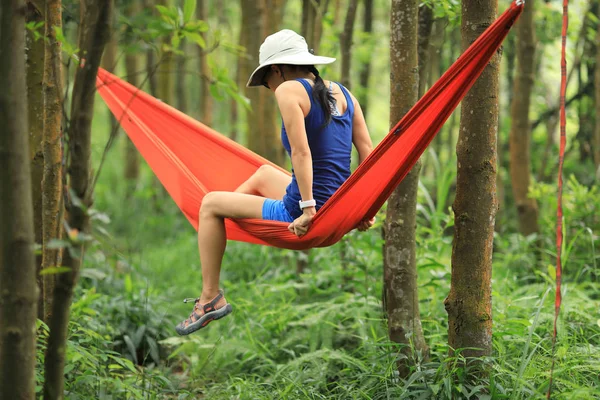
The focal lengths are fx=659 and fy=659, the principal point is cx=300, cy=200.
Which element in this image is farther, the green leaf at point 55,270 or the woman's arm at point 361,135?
the woman's arm at point 361,135

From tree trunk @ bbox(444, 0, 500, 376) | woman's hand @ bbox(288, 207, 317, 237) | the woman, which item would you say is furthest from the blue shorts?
tree trunk @ bbox(444, 0, 500, 376)

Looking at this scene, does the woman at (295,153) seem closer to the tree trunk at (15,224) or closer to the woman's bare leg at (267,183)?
the woman's bare leg at (267,183)

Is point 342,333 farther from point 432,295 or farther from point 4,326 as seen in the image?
point 4,326

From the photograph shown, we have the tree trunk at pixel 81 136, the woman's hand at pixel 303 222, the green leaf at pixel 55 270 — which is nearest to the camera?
the green leaf at pixel 55 270

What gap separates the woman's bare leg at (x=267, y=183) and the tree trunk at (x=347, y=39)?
1.33m

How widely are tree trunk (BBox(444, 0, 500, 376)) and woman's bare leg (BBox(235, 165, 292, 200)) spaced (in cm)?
85

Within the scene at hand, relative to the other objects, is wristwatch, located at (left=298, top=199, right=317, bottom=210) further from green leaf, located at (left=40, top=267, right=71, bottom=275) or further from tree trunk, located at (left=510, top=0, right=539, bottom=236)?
tree trunk, located at (left=510, top=0, right=539, bottom=236)

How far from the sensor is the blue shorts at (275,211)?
8.69 feet

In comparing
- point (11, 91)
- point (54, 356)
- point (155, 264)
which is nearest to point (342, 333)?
point (54, 356)

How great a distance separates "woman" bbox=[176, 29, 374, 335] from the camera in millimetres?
2500

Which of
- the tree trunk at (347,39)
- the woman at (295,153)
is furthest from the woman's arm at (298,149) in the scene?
the tree trunk at (347,39)

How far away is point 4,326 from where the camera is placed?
1.68 metres

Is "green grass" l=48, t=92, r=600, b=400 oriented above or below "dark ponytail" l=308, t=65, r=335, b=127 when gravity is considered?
below

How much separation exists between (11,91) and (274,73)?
127 cm
